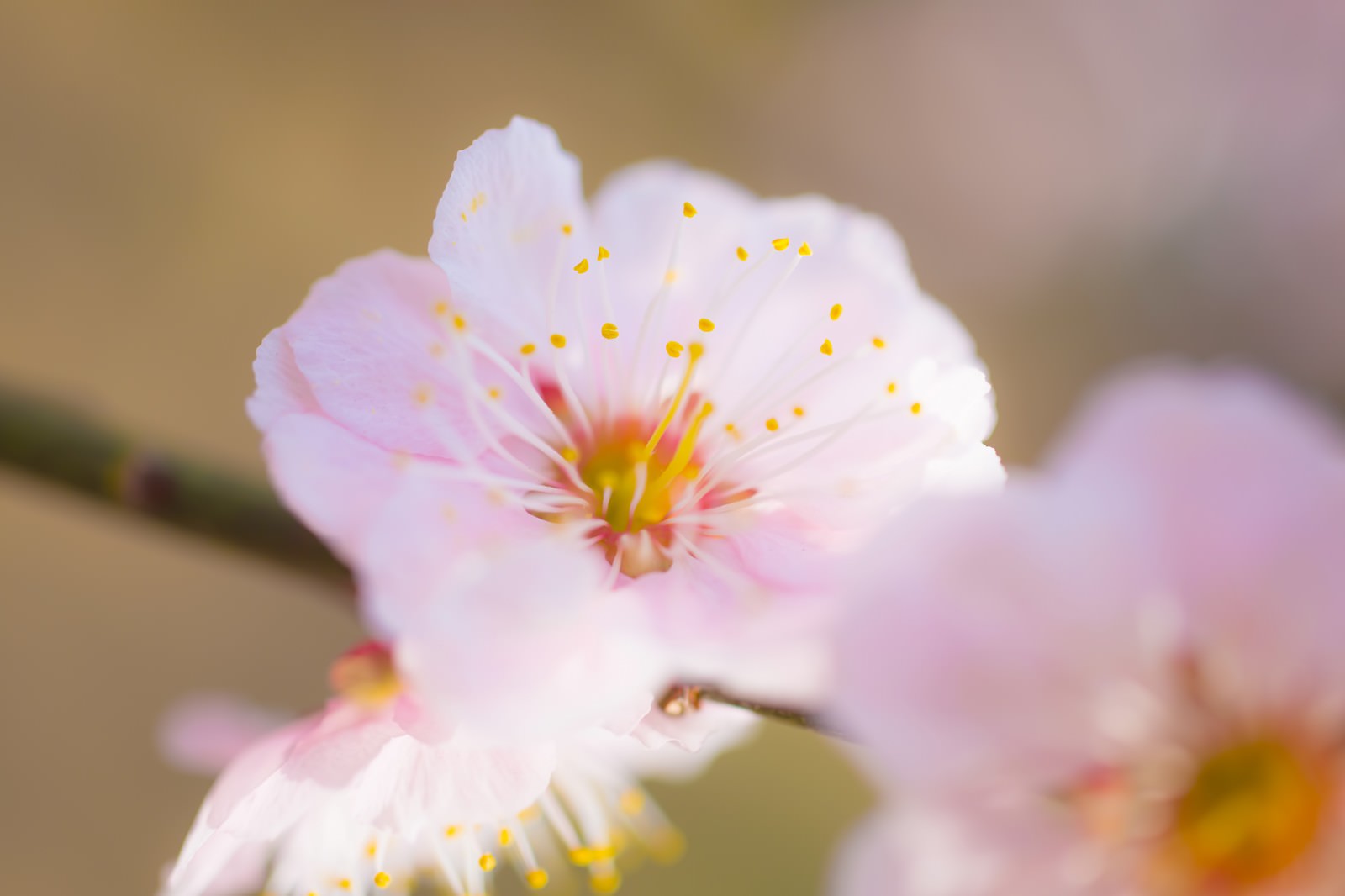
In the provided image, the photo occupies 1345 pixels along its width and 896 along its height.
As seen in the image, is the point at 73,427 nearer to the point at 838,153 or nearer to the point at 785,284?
the point at 785,284

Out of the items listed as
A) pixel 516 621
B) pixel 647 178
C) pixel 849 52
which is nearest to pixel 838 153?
pixel 849 52

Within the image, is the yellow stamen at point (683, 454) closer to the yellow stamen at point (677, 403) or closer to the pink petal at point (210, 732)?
the yellow stamen at point (677, 403)

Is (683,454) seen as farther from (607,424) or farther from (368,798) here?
(368,798)

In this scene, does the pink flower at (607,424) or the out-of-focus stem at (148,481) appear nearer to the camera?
the pink flower at (607,424)

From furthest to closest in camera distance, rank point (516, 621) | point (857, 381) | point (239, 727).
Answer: point (239, 727) < point (857, 381) < point (516, 621)

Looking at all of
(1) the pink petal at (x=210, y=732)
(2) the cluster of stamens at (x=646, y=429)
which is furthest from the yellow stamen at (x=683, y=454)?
(1) the pink petal at (x=210, y=732)

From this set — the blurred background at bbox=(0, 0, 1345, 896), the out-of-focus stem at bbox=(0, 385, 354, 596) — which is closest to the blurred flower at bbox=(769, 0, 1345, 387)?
the blurred background at bbox=(0, 0, 1345, 896)

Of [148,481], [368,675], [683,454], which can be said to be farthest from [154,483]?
[683,454]

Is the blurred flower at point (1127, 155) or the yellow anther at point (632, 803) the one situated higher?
the blurred flower at point (1127, 155)
